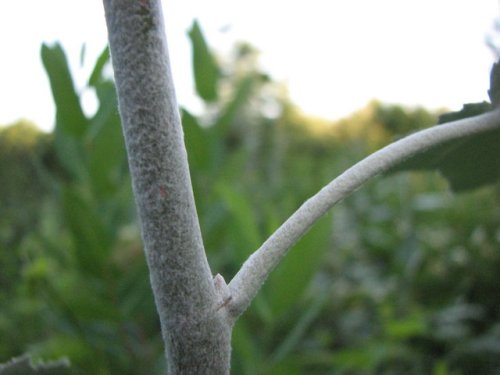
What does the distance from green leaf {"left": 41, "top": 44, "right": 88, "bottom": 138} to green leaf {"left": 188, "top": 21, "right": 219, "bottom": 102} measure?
23cm

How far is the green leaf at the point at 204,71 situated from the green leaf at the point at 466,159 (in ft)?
2.09

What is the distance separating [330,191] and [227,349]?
0.11 meters

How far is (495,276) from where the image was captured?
162 cm

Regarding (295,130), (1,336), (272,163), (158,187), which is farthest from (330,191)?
(295,130)

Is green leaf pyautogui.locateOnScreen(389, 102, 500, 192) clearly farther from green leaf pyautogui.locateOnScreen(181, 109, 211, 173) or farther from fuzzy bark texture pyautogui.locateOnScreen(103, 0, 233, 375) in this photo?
green leaf pyautogui.locateOnScreen(181, 109, 211, 173)

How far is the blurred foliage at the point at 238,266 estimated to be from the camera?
0.99 m

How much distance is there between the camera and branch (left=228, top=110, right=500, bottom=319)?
36 cm

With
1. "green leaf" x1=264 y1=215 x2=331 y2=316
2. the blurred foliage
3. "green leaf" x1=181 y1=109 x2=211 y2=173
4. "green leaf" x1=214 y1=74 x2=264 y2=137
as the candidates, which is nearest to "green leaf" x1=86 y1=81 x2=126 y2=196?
the blurred foliage

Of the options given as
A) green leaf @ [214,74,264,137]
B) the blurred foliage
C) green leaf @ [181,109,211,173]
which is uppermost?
green leaf @ [214,74,264,137]

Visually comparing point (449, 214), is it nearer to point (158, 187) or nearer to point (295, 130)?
point (158, 187)

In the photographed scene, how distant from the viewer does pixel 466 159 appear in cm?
51

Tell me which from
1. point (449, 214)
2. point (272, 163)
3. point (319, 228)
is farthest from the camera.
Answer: point (272, 163)

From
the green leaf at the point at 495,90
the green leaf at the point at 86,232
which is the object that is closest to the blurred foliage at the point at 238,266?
the green leaf at the point at 86,232

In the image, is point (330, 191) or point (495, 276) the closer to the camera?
point (330, 191)
